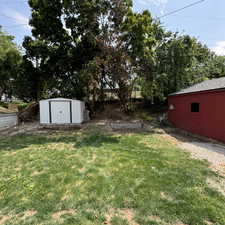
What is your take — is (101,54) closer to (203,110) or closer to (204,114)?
(203,110)

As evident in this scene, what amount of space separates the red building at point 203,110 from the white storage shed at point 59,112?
19.6 feet

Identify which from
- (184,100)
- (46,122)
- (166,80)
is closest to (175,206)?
(184,100)

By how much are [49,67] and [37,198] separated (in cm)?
1114

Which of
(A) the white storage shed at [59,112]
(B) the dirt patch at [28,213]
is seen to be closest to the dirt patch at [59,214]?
(B) the dirt patch at [28,213]

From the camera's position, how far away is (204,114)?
6469 mm

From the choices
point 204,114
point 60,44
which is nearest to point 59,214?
point 204,114

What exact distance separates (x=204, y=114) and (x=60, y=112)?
7.68 meters

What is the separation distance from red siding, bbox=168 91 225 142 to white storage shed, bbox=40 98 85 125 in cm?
599

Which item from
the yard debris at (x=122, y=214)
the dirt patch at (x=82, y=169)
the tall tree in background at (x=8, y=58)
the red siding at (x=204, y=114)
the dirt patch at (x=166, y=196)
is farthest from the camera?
the tall tree in background at (x=8, y=58)

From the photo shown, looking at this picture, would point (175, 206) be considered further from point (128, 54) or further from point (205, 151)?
point (128, 54)

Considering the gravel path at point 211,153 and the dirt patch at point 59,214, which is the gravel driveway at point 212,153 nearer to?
the gravel path at point 211,153

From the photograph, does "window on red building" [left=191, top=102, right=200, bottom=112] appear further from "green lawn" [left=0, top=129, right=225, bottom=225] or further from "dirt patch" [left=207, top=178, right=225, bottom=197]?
"dirt patch" [left=207, top=178, right=225, bottom=197]

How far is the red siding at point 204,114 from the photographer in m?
5.68

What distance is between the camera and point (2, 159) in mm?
4105
